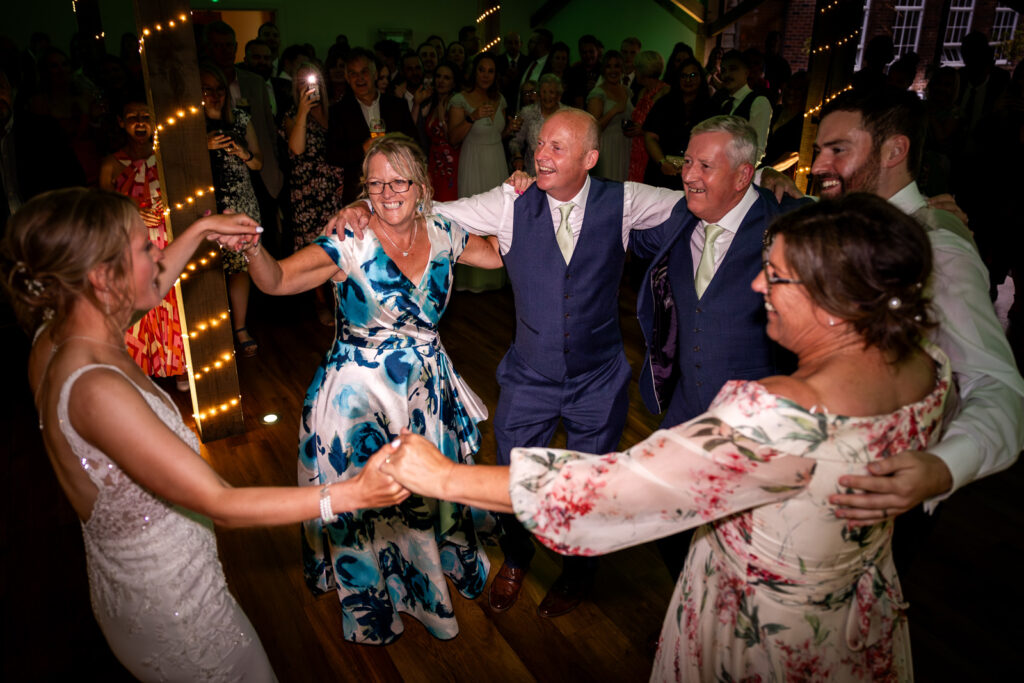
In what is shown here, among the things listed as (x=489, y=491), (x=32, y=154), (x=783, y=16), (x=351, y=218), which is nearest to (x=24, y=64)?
(x=32, y=154)

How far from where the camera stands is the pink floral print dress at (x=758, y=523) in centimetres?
110

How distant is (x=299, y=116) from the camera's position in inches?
180

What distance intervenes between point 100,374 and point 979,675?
8.97ft

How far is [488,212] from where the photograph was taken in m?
2.42

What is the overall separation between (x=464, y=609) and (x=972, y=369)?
183 cm

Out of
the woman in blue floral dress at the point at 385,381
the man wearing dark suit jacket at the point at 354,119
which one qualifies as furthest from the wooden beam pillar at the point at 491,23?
the woman in blue floral dress at the point at 385,381

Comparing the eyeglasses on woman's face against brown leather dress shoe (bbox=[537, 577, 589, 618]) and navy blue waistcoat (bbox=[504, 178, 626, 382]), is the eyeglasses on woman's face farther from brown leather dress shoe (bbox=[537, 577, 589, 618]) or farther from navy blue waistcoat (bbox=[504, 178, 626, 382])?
brown leather dress shoe (bbox=[537, 577, 589, 618])

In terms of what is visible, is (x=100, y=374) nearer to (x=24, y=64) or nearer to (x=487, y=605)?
(x=487, y=605)

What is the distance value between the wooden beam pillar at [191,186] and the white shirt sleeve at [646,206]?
6.36 ft

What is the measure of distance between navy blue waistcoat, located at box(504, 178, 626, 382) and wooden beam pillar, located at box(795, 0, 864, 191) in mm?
2451

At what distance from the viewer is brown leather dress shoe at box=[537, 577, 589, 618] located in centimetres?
245

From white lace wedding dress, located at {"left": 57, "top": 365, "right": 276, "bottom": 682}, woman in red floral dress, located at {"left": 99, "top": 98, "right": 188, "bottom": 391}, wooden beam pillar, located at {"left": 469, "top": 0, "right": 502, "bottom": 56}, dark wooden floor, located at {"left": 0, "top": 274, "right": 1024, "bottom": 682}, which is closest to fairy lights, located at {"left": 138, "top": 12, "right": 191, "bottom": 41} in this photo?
woman in red floral dress, located at {"left": 99, "top": 98, "right": 188, "bottom": 391}

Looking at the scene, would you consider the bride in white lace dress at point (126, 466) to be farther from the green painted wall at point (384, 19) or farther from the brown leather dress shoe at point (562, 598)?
the green painted wall at point (384, 19)

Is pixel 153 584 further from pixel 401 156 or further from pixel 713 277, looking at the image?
pixel 713 277
